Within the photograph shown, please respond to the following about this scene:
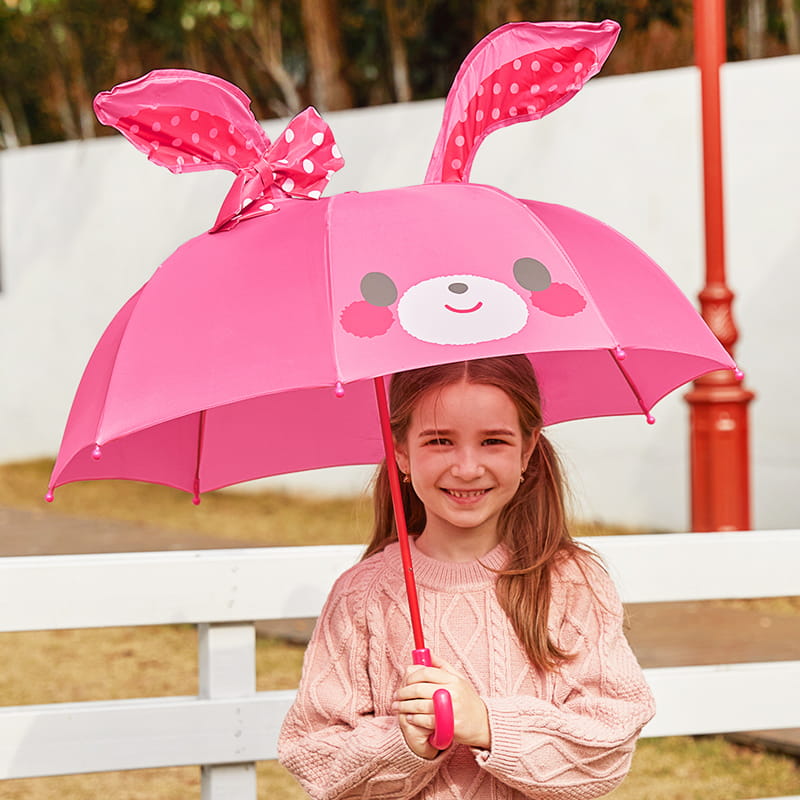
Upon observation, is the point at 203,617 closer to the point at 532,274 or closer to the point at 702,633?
the point at 532,274

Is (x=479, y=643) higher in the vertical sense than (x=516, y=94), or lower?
lower

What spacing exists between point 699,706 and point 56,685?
144 inches

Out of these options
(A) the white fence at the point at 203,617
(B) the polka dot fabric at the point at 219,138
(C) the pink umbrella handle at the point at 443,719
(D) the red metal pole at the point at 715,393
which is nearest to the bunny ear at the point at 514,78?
(B) the polka dot fabric at the point at 219,138

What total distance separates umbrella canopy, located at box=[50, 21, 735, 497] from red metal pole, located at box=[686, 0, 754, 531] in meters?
4.57

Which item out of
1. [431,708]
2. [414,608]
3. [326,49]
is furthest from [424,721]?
[326,49]

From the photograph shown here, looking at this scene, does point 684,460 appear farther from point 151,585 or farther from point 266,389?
point 266,389

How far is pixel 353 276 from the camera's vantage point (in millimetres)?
2059

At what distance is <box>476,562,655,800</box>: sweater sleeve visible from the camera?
226cm

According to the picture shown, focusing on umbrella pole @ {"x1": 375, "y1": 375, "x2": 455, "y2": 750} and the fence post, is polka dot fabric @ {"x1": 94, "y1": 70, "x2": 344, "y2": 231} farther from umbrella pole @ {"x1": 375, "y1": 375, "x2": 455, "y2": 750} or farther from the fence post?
the fence post

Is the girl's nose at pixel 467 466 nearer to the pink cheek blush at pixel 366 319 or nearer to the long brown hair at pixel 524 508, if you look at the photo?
the long brown hair at pixel 524 508

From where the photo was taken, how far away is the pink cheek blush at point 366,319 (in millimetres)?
1982

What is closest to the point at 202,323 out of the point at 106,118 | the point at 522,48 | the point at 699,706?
the point at 106,118

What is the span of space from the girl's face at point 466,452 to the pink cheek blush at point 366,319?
355 mm

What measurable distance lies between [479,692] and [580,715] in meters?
0.17
